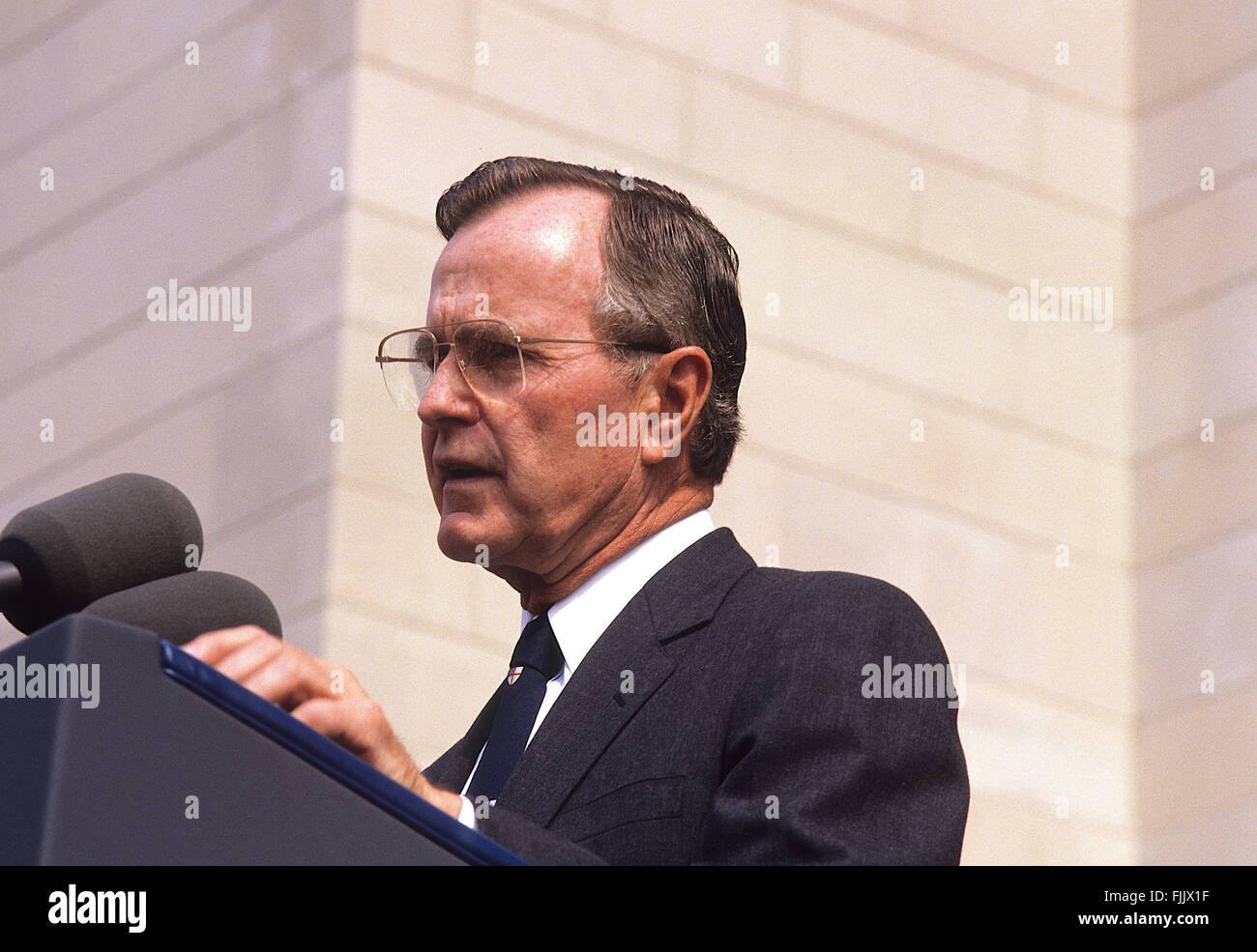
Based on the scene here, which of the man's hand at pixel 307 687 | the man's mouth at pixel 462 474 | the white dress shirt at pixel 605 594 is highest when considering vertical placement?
the man's mouth at pixel 462 474

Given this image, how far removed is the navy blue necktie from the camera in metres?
2.73

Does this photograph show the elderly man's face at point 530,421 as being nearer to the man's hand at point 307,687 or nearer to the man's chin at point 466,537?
the man's chin at point 466,537

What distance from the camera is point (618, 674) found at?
2.68 m

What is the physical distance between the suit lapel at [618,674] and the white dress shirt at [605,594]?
0.07 m

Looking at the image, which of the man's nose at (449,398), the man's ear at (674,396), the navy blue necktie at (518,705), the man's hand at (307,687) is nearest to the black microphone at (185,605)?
the man's hand at (307,687)

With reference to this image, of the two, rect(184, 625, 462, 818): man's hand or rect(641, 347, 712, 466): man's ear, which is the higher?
rect(641, 347, 712, 466): man's ear

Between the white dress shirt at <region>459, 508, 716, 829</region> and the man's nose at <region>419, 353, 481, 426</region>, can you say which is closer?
the white dress shirt at <region>459, 508, 716, 829</region>

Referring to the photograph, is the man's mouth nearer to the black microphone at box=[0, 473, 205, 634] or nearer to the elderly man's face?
the elderly man's face

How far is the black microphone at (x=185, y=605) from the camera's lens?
6.77ft

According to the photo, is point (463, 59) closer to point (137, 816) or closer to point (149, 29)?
point (149, 29)

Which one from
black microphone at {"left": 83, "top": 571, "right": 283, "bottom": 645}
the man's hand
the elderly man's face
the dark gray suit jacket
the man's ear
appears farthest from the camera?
the man's ear

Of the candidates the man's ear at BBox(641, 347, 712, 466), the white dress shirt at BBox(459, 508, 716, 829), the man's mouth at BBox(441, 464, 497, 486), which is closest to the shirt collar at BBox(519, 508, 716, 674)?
the white dress shirt at BBox(459, 508, 716, 829)

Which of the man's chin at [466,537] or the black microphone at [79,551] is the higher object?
the man's chin at [466,537]
